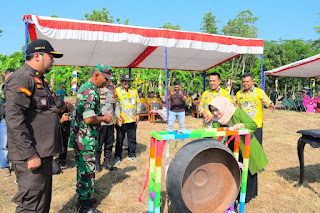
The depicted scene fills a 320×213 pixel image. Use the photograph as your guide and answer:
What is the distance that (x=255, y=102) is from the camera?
4039 mm

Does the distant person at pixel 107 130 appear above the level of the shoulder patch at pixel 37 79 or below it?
below

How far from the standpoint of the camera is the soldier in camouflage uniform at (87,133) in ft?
8.79

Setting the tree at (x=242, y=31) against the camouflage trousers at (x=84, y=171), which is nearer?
the camouflage trousers at (x=84, y=171)

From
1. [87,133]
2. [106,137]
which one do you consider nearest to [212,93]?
[106,137]

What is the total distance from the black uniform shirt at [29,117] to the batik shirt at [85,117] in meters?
0.55

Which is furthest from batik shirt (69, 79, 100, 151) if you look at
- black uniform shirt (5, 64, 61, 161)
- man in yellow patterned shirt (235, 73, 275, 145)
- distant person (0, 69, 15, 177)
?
man in yellow patterned shirt (235, 73, 275, 145)

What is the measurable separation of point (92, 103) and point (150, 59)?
6684mm

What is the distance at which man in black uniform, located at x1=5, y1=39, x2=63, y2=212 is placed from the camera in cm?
173

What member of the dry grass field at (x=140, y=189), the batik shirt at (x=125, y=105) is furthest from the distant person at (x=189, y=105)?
the batik shirt at (x=125, y=105)

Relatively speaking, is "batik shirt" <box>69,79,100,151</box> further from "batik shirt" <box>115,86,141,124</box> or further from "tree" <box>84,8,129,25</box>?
"tree" <box>84,8,129,25</box>

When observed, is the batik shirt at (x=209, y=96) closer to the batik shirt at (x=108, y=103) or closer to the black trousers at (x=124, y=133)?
the black trousers at (x=124, y=133)

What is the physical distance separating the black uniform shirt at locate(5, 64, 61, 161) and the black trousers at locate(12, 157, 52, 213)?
122 mm

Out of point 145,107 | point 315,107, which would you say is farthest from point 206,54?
point 315,107

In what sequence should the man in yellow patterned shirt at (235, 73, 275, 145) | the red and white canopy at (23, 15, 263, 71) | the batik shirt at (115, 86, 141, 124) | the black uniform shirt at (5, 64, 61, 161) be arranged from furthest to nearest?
the red and white canopy at (23, 15, 263, 71) < the batik shirt at (115, 86, 141, 124) < the man in yellow patterned shirt at (235, 73, 275, 145) < the black uniform shirt at (5, 64, 61, 161)
